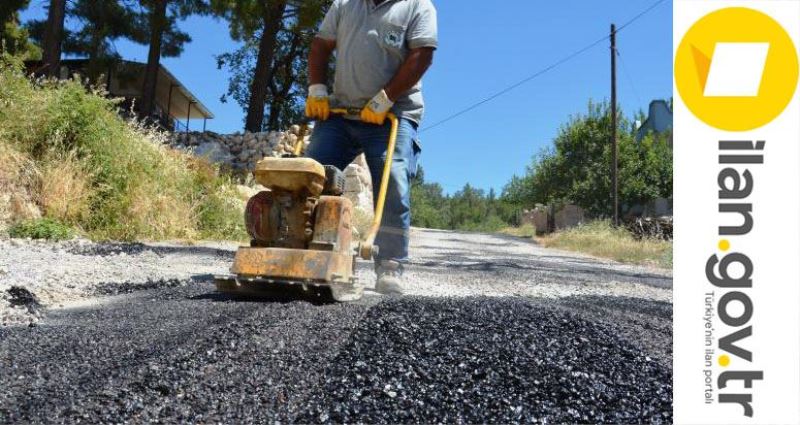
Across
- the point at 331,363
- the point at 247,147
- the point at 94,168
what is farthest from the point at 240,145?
the point at 331,363

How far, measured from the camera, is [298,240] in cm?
317

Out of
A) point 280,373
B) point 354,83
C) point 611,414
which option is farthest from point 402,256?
point 611,414

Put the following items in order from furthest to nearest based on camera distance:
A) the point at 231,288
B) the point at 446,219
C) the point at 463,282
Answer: the point at 446,219 < the point at 463,282 < the point at 231,288

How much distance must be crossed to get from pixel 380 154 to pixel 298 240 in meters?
0.84

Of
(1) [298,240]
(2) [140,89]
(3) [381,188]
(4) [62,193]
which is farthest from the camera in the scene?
(2) [140,89]

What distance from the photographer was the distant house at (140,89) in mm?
21656

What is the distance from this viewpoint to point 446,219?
83312mm

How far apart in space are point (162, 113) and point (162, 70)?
2.30m

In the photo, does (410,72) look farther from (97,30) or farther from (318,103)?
(97,30)

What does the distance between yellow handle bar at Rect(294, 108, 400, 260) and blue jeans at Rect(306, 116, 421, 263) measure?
0.05m

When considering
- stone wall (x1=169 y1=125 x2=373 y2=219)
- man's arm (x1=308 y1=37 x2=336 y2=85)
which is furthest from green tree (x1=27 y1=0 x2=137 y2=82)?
A: man's arm (x1=308 y1=37 x2=336 y2=85)

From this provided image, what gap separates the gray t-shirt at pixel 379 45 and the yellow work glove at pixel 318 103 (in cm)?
11

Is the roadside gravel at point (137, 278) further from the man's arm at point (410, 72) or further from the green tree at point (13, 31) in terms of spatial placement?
the green tree at point (13, 31)

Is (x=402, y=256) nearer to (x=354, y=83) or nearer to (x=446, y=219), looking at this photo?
(x=354, y=83)
